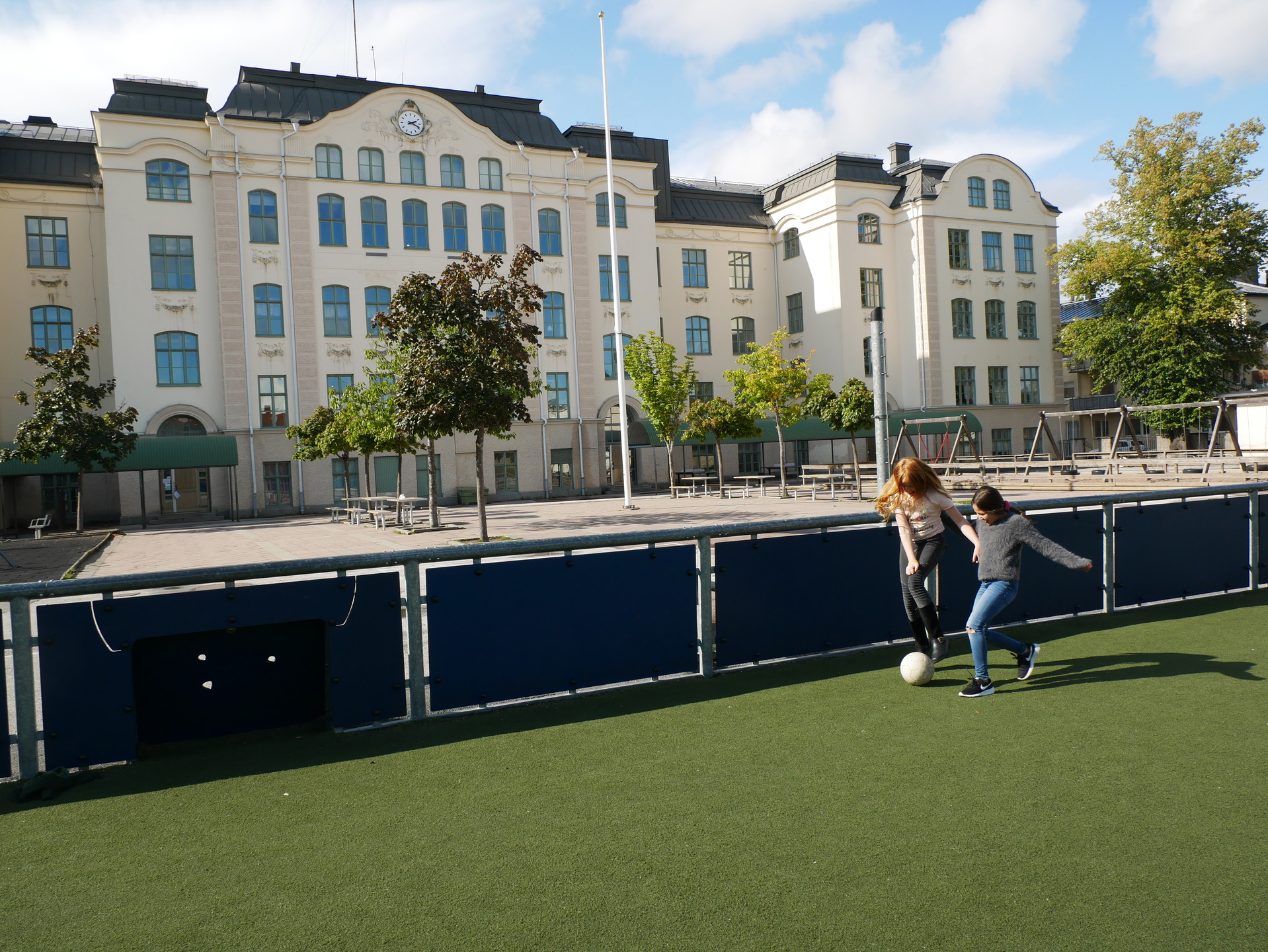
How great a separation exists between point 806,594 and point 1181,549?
462cm

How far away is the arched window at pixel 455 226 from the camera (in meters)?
40.1

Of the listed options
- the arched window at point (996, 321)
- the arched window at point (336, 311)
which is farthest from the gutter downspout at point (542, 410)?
the arched window at point (996, 321)

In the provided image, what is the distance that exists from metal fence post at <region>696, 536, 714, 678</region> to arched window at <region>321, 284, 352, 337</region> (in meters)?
34.4

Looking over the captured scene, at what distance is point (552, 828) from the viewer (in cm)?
441

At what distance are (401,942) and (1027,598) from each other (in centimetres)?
685

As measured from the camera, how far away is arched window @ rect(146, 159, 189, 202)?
35.8m

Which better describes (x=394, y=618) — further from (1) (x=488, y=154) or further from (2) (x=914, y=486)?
(1) (x=488, y=154)

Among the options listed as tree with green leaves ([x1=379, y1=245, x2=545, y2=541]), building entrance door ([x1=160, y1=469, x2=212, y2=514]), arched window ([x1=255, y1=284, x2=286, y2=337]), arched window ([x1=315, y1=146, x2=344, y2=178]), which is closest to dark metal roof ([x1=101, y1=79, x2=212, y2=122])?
arched window ([x1=315, y1=146, x2=344, y2=178])

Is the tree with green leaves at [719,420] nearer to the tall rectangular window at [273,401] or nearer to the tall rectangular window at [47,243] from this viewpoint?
the tall rectangular window at [273,401]

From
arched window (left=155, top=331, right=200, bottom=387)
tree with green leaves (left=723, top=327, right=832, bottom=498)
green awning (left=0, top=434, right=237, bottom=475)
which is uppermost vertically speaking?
arched window (left=155, top=331, right=200, bottom=387)

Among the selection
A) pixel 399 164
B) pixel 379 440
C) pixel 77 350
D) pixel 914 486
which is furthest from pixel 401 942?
pixel 399 164

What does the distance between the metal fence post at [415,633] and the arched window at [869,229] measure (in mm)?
45298

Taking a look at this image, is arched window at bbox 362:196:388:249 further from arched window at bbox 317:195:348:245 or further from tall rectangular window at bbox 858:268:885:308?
tall rectangular window at bbox 858:268:885:308

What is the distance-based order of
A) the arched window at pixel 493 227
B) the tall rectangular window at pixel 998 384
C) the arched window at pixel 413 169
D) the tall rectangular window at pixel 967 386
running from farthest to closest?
the tall rectangular window at pixel 998 384, the tall rectangular window at pixel 967 386, the arched window at pixel 493 227, the arched window at pixel 413 169
